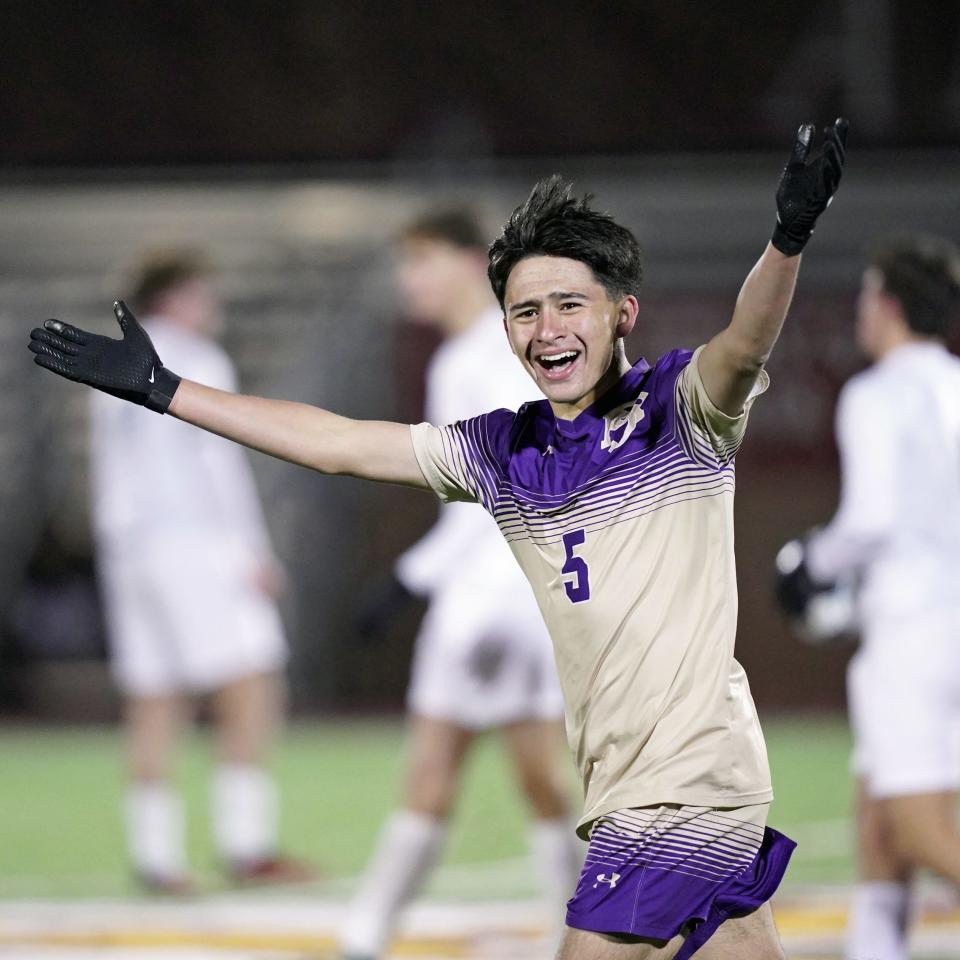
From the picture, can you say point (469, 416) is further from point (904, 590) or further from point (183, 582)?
point (183, 582)

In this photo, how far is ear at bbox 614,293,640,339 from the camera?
11.7ft

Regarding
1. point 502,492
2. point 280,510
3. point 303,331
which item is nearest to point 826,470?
point 280,510

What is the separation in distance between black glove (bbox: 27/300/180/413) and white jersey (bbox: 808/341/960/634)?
7.04ft

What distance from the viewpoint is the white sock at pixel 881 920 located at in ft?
17.3

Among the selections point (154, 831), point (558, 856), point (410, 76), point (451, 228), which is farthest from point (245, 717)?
point (410, 76)

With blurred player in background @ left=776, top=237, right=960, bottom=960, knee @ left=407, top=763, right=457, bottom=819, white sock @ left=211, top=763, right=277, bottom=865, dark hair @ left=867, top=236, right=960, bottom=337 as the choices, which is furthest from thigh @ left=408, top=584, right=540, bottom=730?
white sock @ left=211, top=763, right=277, bottom=865

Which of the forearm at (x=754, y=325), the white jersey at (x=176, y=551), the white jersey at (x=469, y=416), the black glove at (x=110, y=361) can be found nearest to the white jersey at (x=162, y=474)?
the white jersey at (x=176, y=551)

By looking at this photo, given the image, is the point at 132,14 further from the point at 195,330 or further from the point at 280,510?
the point at 195,330

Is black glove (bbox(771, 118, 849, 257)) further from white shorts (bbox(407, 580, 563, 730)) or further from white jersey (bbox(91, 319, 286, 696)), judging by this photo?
white jersey (bbox(91, 319, 286, 696))

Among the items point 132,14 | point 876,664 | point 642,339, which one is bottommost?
point 876,664

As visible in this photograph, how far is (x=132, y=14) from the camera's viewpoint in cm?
2378

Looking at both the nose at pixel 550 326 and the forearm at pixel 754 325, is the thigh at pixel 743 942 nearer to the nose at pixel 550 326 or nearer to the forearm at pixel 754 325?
the forearm at pixel 754 325

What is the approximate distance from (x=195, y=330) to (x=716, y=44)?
1457 cm

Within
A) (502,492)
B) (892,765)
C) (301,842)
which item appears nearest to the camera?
(502,492)
